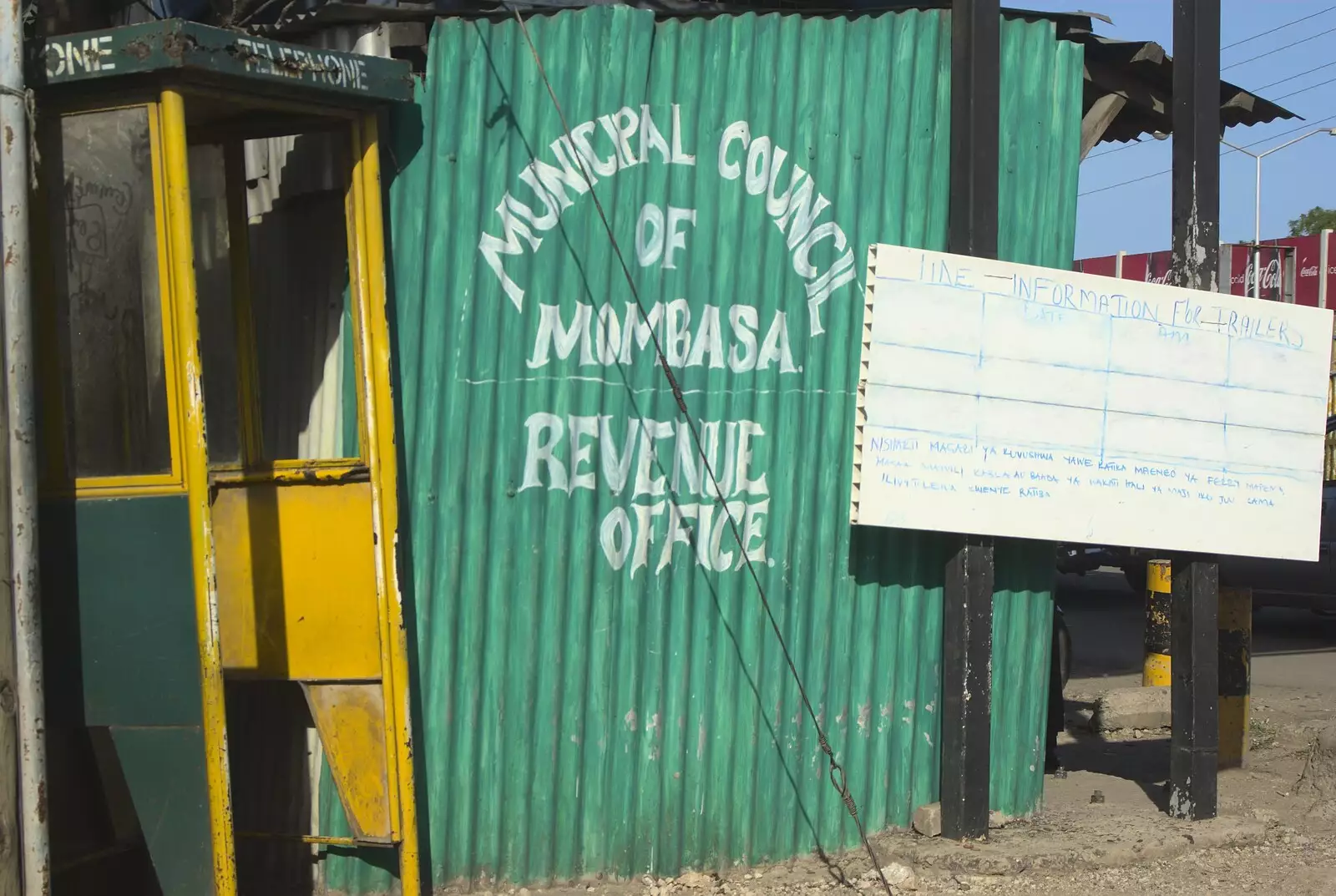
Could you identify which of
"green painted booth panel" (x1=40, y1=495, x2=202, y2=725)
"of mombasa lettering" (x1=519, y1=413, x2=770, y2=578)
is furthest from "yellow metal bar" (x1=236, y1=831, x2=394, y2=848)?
"of mombasa lettering" (x1=519, y1=413, x2=770, y2=578)

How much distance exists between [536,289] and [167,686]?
1.84 metres

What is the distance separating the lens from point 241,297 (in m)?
4.73

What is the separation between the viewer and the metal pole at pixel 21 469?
3.79 metres

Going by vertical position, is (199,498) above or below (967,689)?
above

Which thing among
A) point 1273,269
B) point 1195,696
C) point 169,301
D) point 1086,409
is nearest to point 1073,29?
point 1086,409

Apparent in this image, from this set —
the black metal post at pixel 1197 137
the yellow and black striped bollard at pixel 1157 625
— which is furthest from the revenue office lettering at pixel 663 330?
the yellow and black striped bollard at pixel 1157 625

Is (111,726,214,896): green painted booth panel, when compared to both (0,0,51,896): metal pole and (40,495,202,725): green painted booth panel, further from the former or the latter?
(0,0,51,896): metal pole

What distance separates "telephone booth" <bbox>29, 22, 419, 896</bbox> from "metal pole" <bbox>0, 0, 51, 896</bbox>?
19 cm

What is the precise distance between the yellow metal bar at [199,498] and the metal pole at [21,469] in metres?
0.41

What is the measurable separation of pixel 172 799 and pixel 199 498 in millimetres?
946

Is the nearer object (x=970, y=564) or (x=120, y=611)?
(x=120, y=611)

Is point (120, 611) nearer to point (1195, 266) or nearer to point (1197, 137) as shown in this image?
point (1195, 266)

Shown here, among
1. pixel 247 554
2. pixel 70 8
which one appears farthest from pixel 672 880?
pixel 70 8

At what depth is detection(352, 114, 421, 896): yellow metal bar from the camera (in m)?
4.36
